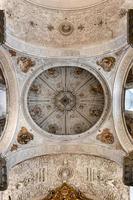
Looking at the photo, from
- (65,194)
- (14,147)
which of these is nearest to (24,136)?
(14,147)

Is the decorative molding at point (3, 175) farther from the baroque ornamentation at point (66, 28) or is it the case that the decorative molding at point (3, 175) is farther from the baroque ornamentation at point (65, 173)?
the baroque ornamentation at point (66, 28)

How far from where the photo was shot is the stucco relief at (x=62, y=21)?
16062 millimetres

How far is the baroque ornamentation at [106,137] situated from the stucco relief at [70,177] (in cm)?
90

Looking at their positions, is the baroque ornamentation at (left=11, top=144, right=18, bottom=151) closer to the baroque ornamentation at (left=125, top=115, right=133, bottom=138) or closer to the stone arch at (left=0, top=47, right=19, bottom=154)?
the stone arch at (left=0, top=47, right=19, bottom=154)

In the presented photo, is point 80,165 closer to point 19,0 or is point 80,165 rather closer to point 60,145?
point 60,145

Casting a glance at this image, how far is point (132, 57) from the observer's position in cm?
1608

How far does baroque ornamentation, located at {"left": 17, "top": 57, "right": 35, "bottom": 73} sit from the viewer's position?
16.8m

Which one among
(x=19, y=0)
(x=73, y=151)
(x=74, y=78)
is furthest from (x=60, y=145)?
(x=19, y=0)

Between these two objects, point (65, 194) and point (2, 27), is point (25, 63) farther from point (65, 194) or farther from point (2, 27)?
point (65, 194)

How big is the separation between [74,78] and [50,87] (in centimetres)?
121

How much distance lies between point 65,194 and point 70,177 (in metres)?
0.81

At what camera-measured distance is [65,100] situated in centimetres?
1839

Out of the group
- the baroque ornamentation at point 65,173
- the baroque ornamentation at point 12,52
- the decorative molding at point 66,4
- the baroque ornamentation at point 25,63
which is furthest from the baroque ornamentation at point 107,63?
the baroque ornamentation at point 65,173

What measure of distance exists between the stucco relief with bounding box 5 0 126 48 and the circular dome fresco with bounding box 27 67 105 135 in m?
1.51
